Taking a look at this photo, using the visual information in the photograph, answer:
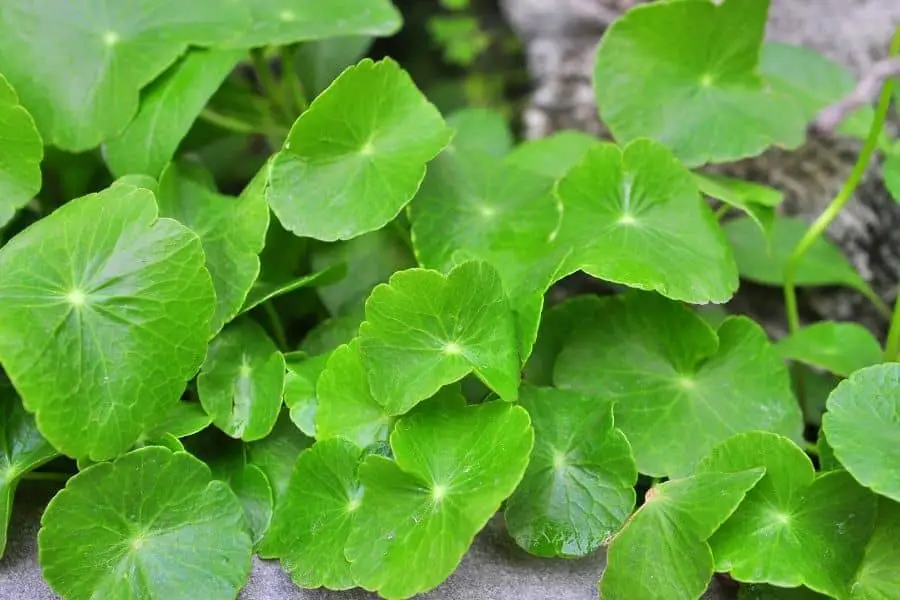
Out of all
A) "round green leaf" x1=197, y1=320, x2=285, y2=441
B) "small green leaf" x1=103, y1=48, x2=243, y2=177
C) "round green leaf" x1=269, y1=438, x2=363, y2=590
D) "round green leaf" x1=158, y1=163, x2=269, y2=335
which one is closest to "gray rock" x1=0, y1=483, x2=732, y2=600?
"round green leaf" x1=269, y1=438, x2=363, y2=590

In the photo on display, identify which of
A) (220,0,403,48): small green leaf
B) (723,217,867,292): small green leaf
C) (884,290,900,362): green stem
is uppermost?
(220,0,403,48): small green leaf

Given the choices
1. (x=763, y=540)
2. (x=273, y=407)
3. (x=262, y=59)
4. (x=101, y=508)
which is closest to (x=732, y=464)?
(x=763, y=540)

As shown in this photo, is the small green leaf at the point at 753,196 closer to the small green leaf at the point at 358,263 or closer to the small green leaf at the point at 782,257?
the small green leaf at the point at 782,257

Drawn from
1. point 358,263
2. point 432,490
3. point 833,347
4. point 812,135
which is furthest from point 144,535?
point 812,135

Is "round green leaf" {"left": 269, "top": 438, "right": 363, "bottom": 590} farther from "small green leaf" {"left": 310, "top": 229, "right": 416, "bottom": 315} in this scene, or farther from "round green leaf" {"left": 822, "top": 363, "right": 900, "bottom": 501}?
"round green leaf" {"left": 822, "top": 363, "right": 900, "bottom": 501}

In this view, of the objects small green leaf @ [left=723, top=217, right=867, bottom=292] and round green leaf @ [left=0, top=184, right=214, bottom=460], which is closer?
round green leaf @ [left=0, top=184, right=214, bottom=460]

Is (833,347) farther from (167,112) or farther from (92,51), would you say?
(92,51)
